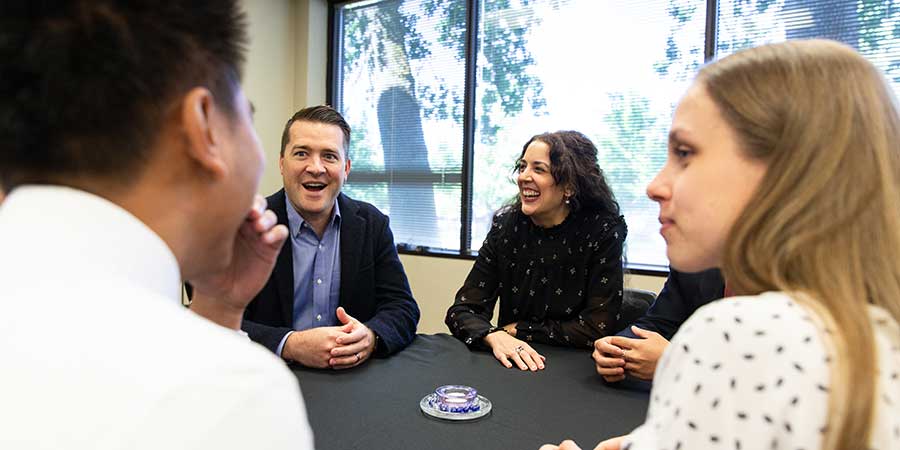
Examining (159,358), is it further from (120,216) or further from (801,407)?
(801,407)

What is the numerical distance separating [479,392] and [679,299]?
92 cm

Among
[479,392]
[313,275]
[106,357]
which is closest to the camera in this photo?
[106,357]

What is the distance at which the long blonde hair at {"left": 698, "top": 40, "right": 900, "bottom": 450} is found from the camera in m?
0.67

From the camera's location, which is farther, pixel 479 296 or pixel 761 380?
pixel 479 296

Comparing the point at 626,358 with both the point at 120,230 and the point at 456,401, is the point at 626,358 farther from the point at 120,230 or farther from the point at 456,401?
the point at 120,230

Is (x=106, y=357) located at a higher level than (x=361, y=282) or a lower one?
higher

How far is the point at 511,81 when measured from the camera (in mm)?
3859

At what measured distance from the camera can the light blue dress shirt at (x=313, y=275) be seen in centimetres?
213

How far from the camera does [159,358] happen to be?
1.50 feet

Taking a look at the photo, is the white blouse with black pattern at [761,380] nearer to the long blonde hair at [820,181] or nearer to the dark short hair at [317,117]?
the long blonde hair at [820,181]

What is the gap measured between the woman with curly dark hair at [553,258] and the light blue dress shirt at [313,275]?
465 millimetres

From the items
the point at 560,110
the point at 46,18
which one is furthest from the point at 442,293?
the point at 46,18

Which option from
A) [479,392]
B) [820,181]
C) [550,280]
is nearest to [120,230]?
[820,181]

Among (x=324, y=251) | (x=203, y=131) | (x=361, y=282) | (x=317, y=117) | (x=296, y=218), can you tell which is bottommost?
(x=361, y=282)
